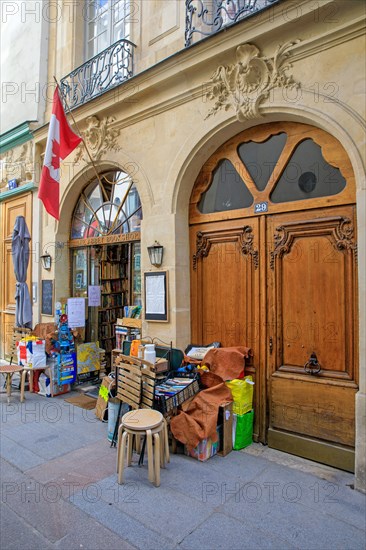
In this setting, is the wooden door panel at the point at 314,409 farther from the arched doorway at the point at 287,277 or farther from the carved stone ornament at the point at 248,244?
the carved stone ornament at the point at 248,244

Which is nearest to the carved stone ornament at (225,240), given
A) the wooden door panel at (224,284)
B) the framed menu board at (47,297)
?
the wooden door panel at (224,284)

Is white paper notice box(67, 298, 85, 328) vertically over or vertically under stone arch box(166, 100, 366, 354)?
under

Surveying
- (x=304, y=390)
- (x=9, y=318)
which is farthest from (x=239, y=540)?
(x=9, y=318)

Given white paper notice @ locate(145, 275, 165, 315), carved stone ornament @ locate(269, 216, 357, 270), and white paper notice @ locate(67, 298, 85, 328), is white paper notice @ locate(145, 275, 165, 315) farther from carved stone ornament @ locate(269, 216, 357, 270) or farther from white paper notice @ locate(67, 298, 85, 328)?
white paper notice @ locate(67, 298, 85, 328)

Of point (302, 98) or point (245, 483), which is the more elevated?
point (302, 98)

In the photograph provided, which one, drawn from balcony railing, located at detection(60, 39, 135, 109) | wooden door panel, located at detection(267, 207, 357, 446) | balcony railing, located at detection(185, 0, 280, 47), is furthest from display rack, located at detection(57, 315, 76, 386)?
balcony railing, located at detection(185, 0, 280, 47)

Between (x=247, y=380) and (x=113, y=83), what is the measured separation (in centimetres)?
557

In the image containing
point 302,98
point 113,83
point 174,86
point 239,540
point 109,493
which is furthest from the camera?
point 113,83

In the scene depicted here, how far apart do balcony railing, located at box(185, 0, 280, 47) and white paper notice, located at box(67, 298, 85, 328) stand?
478 cm

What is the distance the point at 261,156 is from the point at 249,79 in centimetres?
96

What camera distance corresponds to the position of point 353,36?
392 centimetres

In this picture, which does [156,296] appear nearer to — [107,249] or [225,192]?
[225,192]

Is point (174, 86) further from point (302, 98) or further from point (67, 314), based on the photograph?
point (67, 314)

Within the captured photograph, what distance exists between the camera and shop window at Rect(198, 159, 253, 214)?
504 centimetres
